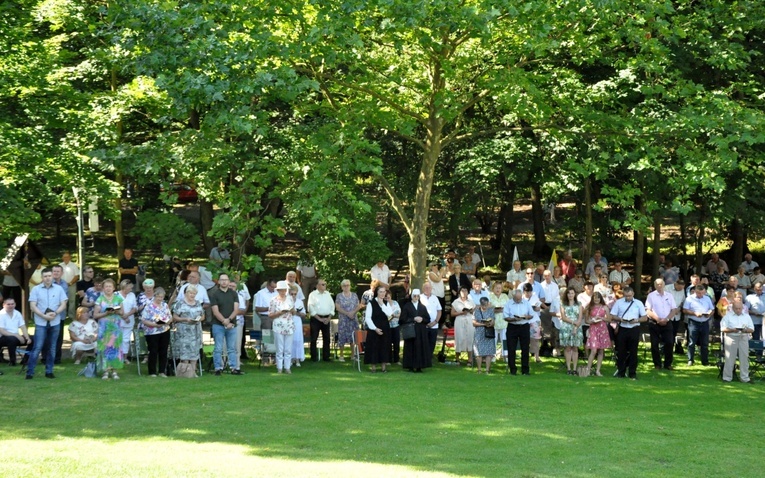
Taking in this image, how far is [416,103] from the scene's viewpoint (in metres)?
19.6

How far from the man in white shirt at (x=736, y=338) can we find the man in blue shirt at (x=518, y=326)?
351cm

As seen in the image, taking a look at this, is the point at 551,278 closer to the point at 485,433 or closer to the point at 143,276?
the point at 485,433

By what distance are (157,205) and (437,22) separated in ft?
54.7

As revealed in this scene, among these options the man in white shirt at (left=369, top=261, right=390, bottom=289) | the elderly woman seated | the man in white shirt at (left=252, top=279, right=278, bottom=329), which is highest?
the man in white shirt at (left=369, top=261, right=390, bottom=289)

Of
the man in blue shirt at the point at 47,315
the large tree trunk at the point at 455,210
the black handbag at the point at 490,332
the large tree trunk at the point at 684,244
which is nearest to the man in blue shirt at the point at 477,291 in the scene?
the black handbag at the point at 490,332

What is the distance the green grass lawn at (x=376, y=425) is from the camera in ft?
34.8

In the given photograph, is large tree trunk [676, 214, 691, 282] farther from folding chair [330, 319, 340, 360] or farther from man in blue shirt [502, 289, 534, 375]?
folding chair [330, 319, 340, 360]

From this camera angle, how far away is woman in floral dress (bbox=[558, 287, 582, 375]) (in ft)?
59.0

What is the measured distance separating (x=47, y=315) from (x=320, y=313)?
4.94m

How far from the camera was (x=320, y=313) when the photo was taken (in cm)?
1839

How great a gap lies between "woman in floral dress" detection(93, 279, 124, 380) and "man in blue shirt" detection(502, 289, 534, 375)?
6.65 meters

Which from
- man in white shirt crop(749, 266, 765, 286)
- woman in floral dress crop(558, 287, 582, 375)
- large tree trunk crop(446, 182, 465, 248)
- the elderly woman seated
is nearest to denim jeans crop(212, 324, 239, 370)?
the elderly woman seated

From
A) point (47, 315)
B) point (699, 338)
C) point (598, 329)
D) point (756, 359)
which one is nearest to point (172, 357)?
point (47, 315)

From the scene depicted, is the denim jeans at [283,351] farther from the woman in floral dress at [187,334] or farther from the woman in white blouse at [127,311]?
the woman in white blouse at [127,311]
